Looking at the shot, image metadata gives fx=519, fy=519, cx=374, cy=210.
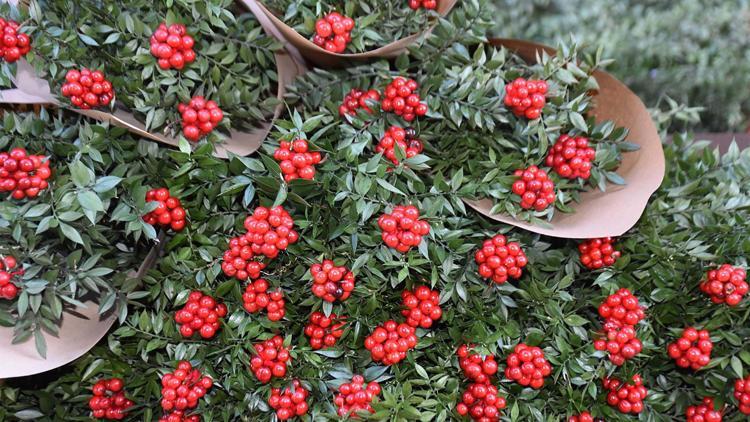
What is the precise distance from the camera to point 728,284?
1.02m

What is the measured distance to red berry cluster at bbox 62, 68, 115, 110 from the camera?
40.1 inches

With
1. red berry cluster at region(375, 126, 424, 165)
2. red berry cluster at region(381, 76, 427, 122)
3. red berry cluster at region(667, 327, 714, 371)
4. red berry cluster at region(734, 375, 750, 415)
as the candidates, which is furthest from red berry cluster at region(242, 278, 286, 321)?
red berry cluster at region(734, 375, 750, 415)

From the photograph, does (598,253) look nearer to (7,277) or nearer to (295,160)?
(295,160)

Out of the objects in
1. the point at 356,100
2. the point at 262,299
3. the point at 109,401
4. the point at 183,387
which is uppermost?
the point at 356,100

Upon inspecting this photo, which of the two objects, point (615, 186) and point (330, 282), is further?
point (615, 186)

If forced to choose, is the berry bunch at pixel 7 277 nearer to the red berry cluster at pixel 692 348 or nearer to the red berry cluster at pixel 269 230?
the red berry cluster at pixel 269 230

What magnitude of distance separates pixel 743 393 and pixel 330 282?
837 millimetres

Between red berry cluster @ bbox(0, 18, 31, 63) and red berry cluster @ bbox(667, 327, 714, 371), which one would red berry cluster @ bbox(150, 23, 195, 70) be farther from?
red berry cluster @ bbox(667, 327, 714, 371)

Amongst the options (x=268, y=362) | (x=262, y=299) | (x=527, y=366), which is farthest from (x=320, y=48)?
(x=527, y=366)

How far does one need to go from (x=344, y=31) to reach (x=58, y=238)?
Answer: 0.74 metres

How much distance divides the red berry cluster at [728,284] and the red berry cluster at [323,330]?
750 millimetres

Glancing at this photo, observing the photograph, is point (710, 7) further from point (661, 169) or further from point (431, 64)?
point (431, 64)

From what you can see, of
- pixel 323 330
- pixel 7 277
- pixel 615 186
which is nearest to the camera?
pixel 7 277

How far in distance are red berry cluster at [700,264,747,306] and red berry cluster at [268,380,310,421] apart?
844 mm
